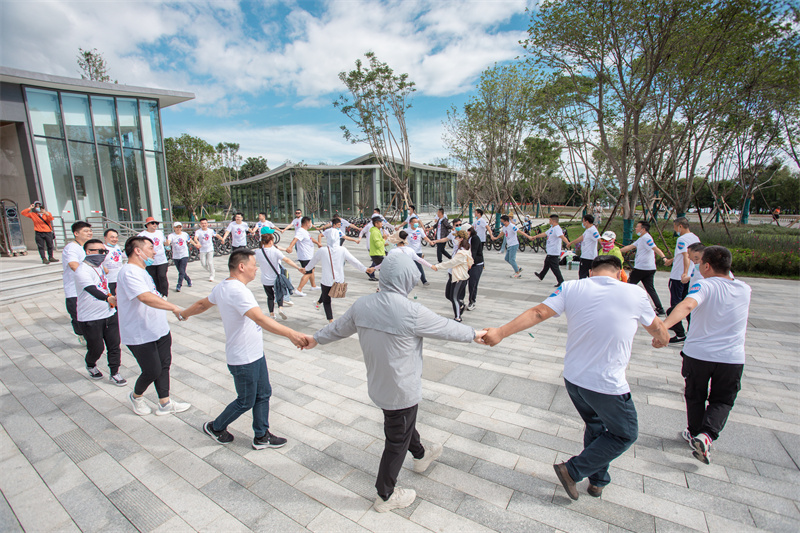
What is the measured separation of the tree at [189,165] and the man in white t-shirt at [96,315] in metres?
30.8

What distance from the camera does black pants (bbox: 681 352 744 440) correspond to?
2934 millimetres

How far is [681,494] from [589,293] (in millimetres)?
1671

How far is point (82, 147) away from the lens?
15.5m

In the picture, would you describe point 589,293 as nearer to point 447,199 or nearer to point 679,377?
point 679,377

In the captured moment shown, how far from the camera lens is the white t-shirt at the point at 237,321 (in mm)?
2863

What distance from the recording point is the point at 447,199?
4681 cm

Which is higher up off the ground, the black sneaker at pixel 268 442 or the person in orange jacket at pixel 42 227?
the person in orange jacket at pixel 42 227

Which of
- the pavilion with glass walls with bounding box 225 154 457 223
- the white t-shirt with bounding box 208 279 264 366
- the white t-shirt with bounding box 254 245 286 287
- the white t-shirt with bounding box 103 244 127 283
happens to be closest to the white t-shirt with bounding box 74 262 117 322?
the white t-shirt with bounding box 103 244 127 283

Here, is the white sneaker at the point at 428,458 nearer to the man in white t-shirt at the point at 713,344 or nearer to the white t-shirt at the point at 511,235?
the man in white t-shirt at the point at 713,344

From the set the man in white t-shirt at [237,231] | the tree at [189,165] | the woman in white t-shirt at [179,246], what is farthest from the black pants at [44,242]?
the tree at [189,165]

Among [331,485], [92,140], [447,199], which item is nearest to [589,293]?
[331,485]

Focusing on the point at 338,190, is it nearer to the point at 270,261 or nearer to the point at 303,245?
the point at 303,245

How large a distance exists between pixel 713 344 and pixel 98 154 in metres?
21.1

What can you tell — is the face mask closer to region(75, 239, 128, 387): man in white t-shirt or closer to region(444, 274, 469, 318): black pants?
region(75, 239, 128, 387): man in white t-shirt
